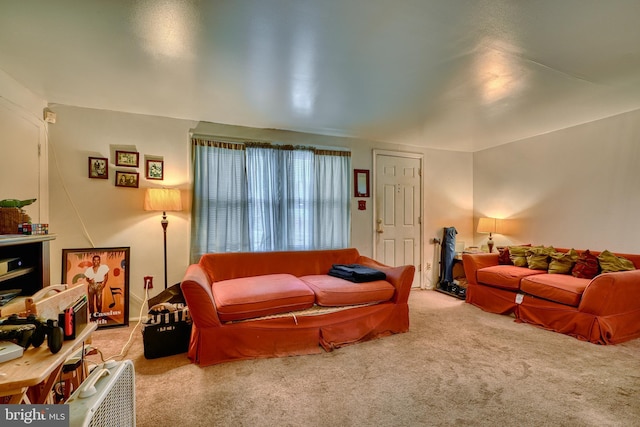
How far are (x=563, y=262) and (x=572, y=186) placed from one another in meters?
1.05

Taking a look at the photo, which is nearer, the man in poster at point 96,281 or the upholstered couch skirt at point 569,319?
the upholstered couch skirt at point 569,319

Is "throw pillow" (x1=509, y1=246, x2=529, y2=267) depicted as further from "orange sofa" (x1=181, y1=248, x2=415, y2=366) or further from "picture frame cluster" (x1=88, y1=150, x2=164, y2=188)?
"picture frame cluster" (x1=88, y1=150, x2=164, y2=188)

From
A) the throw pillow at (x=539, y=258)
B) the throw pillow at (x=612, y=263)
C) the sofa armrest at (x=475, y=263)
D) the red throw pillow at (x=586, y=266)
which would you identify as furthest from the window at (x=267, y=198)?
the throw pillow at (x=612, y=263)

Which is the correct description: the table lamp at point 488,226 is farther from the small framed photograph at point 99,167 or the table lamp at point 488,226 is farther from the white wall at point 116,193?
the small framed photograph at point 99,167

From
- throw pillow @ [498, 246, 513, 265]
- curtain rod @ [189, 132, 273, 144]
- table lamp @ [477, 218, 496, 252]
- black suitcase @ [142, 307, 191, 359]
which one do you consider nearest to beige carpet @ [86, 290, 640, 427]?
black suitcase @ [142, 307, 191, 359]

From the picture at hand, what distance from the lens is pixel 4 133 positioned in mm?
2164

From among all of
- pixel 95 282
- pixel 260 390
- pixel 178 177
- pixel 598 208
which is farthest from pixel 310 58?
pixel 598 208

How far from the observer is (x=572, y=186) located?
3.52 meters

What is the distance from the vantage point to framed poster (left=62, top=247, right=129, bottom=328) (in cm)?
279

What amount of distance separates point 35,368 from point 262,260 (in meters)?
2.23

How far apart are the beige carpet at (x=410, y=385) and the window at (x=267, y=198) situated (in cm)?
136

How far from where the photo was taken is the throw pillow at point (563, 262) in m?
3.15
